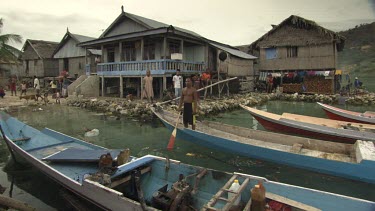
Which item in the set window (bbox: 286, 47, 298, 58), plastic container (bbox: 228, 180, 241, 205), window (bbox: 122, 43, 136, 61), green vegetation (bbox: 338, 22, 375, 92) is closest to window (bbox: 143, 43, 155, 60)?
window (bbox: 122, 43, 136, 61)

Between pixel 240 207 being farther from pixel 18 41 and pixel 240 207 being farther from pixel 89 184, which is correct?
pixel 18 41

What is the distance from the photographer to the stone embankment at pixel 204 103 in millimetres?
13094

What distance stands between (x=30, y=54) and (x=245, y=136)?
1150 inches

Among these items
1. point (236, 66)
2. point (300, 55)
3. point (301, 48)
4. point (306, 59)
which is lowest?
point (236, 66)

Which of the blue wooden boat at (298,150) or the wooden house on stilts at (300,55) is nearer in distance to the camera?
the blue wooden boat at (298,150)

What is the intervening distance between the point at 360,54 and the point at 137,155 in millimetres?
52581

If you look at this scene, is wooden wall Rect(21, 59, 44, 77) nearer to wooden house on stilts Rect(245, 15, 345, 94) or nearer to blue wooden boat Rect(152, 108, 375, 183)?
wooden house on stilts Rect(245, 15, 345, 94)

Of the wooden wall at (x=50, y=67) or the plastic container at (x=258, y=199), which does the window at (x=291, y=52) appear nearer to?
the plastic container at (x=258, y=199)

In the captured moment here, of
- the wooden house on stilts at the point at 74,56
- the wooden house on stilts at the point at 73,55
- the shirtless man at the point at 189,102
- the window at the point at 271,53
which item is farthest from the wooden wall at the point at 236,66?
the wooden house on stilts at the point at 73,55

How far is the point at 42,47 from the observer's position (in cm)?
2905

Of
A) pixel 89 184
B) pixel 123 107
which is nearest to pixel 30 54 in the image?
pixel 123 107

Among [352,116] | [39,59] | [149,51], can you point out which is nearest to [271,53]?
[149,51]

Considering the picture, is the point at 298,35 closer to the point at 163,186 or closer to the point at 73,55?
the point at 163,186

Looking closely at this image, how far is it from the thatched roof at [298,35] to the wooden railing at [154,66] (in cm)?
A: 701
